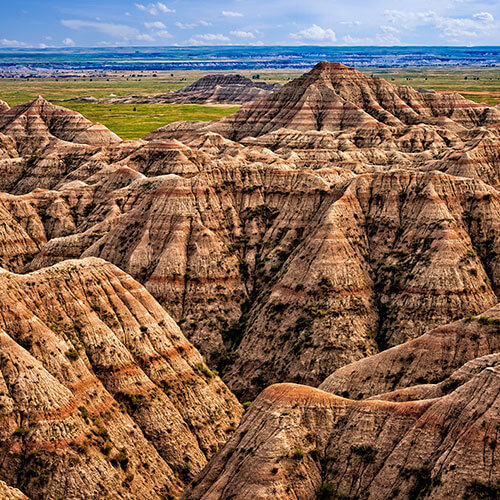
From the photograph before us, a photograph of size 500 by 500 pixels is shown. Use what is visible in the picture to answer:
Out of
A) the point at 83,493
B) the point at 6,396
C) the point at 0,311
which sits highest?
the point at 0,311

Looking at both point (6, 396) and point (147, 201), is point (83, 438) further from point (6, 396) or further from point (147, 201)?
point (147, 201)

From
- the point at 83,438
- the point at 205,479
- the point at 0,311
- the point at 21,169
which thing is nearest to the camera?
the point at 205,479

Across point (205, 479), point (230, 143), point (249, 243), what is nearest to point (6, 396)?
point (205, 479)

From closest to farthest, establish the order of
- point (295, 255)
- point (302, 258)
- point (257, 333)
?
point (257, 333) → point (302, 258) → point (295, 255)

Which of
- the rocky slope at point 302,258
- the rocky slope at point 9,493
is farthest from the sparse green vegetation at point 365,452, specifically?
the rocky slope at point 302,258

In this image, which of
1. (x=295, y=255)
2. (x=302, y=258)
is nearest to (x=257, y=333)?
(x=302, y=258)

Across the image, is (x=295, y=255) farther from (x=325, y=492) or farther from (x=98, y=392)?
(x=325, y=492)

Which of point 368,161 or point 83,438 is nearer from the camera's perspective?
point 83,438

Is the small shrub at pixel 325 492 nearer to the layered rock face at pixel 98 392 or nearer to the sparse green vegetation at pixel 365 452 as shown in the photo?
the sparse green vegetation at pixel 365 452

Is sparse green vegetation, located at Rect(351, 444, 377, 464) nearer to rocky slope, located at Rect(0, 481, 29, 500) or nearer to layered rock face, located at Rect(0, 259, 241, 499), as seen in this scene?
layered rock face, located at Rect(0, 259, 241, 499)
